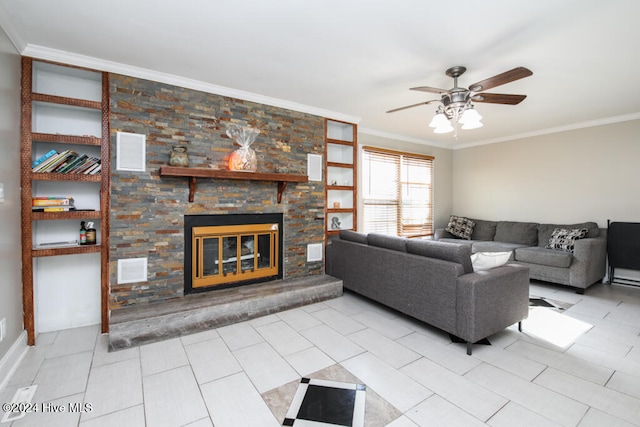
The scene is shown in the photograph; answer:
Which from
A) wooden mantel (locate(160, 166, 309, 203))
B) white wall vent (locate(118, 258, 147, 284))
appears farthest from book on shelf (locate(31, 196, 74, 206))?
wooden mantel (locate(160, 166, 309, 203))

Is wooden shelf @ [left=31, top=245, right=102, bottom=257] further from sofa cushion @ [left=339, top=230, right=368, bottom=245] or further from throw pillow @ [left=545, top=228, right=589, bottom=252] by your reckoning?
throw pillow @ [left=545, top=228, right=589, bottom=252]

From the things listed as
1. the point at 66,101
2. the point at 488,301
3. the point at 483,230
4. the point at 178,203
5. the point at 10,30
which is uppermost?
the point at 10,30

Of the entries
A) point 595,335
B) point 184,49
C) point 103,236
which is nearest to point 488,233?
point 595,335

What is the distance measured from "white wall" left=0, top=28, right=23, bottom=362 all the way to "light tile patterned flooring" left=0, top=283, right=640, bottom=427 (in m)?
0.42

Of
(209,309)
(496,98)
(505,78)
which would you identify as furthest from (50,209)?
(496,98)

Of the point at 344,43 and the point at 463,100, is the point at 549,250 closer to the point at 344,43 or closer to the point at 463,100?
the point at 463,100

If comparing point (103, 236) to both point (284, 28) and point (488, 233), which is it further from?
point (488, 233)

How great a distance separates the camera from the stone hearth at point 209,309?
244 centimetres

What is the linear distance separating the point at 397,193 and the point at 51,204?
481 centimetres

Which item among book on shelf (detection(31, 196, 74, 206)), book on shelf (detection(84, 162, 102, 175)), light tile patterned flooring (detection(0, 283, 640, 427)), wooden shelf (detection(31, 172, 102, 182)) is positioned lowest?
light tile patterned flooring (detection(0, 283, 640, 427))

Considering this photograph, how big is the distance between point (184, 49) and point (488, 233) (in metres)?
5.61

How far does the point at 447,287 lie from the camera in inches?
96.0

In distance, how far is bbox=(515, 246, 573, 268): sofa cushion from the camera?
393 centimetres

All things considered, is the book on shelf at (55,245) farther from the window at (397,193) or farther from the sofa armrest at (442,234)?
the sofa armrest at (442,234)
